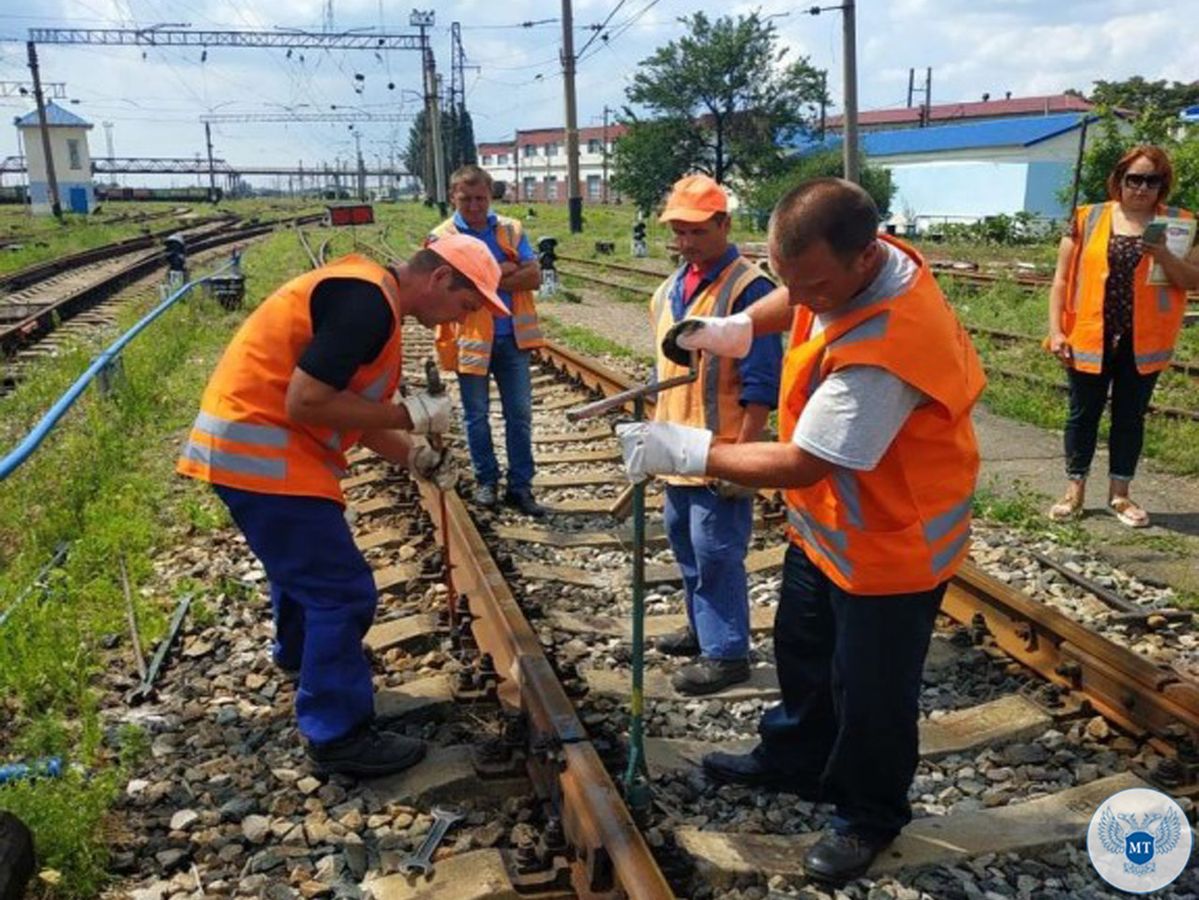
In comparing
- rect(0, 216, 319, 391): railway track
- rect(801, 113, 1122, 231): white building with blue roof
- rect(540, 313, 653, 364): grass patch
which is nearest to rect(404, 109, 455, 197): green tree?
rect(801, 113, 1122, 231): white building with blue roof

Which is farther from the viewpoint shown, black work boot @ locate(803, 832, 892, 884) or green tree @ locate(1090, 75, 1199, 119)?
green tree @ locate(1090, 75, 1199, 119)

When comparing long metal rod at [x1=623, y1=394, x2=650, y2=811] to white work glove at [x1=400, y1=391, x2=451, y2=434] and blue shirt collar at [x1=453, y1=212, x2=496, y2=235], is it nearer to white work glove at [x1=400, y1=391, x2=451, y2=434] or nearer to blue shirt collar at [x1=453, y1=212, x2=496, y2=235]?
white work glove at [x1=400, y1=391, x2=451, y2=434]

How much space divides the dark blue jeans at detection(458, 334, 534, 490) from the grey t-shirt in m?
3.78

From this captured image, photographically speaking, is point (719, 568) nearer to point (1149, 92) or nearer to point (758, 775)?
point (758, 775)

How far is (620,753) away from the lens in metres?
3.39

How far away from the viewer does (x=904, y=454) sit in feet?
9.01

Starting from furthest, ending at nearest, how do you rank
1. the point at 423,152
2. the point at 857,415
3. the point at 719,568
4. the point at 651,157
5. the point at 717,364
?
the point at 423,152
the point at 651,157
the point at 719,568
the point at 717,364
the point at 857,415

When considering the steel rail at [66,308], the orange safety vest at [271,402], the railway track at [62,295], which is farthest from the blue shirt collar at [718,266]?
the steel rail at [66,308]

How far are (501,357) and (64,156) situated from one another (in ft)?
227

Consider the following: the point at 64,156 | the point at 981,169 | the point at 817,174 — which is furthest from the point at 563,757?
the point at 64,156

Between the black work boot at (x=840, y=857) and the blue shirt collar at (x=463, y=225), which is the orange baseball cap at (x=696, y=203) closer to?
the black work boot at (x=840, y=857)

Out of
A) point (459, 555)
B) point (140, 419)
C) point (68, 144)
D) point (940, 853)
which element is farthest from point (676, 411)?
point (68, 144)

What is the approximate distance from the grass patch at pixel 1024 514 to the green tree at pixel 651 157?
5204 cm

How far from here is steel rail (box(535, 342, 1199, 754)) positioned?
11.5 ft
